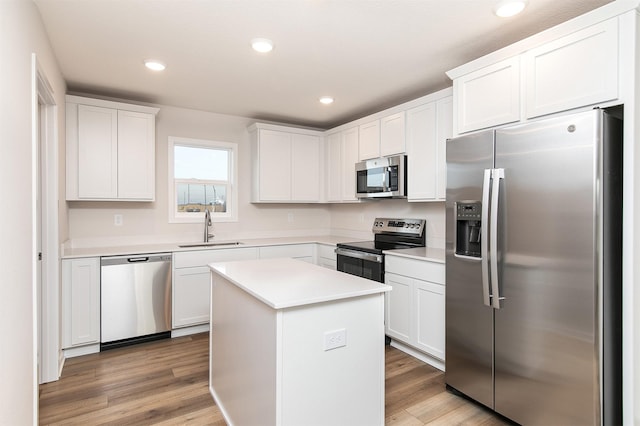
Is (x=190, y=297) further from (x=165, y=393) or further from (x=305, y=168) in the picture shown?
(x=305, y=168)

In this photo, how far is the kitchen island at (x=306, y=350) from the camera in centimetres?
155

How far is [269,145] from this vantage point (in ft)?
14.4

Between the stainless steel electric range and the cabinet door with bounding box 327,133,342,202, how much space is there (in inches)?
30.4

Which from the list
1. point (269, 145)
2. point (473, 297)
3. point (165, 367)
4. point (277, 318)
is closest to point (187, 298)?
point (165, 367)

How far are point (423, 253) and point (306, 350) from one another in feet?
6.09

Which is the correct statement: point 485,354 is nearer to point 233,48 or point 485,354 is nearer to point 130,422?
point 130,422

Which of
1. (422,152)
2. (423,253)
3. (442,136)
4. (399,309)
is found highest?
(442,136)

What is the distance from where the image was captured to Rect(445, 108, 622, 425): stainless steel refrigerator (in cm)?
173

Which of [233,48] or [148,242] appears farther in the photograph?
[148,242]

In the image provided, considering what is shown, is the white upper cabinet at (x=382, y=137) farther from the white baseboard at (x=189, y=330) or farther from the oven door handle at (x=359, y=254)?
the white baseboard at (x=189, y=330)

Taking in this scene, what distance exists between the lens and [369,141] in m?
3.97

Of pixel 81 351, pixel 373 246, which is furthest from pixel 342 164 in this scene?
pixel 81 351

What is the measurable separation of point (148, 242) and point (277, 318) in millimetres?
2961

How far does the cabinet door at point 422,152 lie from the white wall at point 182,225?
1970 millimetres
